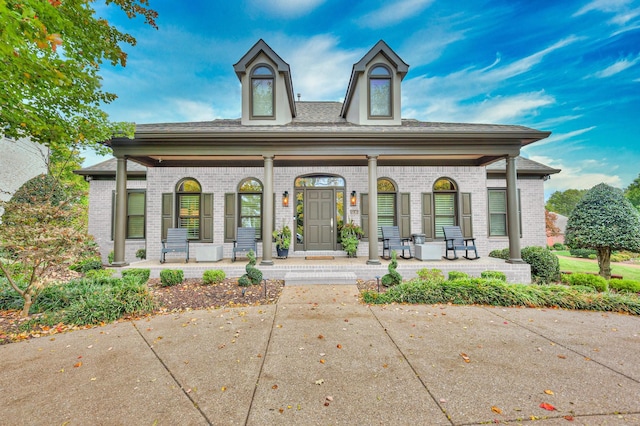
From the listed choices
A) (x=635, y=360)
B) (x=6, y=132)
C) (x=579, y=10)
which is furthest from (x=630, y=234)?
(x=6, y=132)

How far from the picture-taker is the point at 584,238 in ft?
23.8

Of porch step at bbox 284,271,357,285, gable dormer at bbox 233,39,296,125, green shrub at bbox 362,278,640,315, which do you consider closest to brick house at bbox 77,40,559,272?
gable dormer at bbox 233,39,296,125

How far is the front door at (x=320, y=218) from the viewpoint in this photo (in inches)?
346

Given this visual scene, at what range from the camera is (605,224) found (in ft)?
23.2

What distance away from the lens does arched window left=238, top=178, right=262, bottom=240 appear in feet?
29.1

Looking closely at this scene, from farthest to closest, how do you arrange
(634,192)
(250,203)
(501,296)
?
(634,192)
(250,203)
(501,296)

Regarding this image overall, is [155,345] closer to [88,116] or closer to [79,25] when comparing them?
[88,116]

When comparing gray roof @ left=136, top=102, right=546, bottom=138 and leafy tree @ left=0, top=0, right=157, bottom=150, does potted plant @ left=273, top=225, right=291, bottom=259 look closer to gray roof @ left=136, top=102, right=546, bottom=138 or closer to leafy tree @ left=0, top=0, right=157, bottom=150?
gray roof @ left=136, top=102, right=546, bottom=138

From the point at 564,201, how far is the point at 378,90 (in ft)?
104

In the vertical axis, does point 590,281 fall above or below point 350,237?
below

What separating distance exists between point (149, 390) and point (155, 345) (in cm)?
103

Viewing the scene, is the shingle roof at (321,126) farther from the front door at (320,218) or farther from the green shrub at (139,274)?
the green shrub at (139,274)

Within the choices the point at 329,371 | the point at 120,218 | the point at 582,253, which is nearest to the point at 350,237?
the point at 329,371

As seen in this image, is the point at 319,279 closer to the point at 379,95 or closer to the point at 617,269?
the point at 379,95
